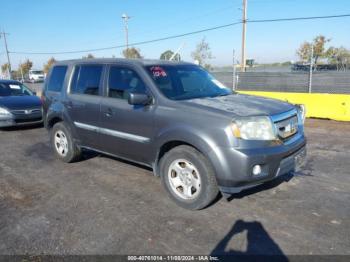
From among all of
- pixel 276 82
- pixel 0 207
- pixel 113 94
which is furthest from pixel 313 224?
pixel 276 82

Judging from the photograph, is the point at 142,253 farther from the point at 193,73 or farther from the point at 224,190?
the point at 193,73

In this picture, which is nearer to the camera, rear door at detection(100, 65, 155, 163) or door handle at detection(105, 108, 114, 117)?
rear door at detection(100, 65, 155, 163)

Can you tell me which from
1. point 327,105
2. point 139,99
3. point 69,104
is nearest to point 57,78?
point 69,104

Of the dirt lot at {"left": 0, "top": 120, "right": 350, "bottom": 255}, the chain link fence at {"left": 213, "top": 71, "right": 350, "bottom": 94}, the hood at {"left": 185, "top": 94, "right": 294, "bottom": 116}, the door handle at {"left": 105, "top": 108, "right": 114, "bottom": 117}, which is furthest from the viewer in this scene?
the chain link fence at {"left": 213, "top": 71, "right": 350, "bottom": 94}

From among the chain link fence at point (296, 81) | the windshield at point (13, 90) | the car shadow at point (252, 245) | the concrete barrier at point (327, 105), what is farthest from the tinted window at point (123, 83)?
the chain link fence at point (296, 81)

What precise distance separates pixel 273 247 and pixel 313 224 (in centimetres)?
71

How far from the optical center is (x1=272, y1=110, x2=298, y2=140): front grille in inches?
154

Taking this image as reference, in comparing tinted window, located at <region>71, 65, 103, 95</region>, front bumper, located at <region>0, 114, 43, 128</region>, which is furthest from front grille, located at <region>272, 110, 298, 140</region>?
front bumper, located at <region>0, 114, 43, 128</region>

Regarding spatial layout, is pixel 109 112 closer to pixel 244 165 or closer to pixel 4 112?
pixel 244 165

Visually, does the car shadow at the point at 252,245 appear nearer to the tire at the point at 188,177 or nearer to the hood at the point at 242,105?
the tire at the point at 188,177

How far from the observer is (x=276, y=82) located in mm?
17766

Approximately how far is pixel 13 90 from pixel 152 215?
864cm

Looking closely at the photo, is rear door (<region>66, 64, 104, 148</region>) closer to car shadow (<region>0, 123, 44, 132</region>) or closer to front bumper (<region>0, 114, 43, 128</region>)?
front bumper (<region>0, 114, 43, 128</region>)

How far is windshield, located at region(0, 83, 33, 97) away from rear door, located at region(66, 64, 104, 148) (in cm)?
581
